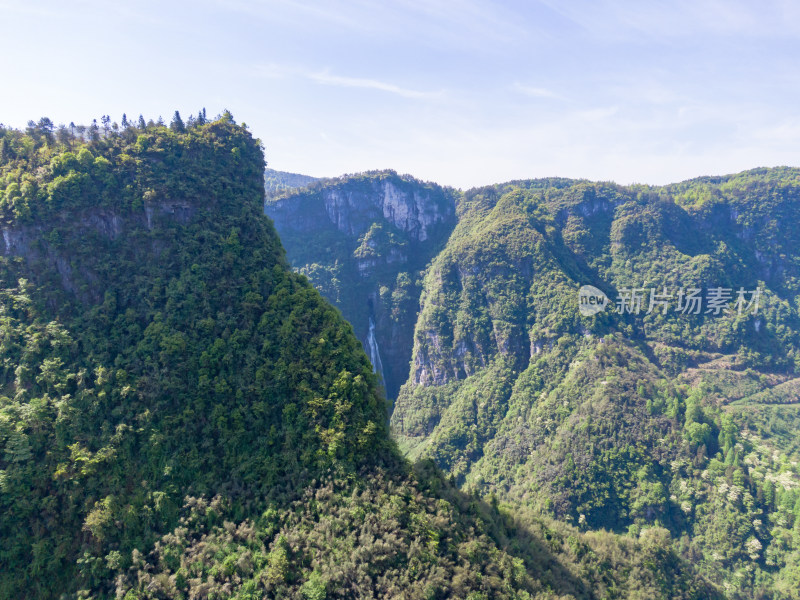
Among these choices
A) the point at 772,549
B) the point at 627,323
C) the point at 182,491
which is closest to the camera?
the point at 182,491

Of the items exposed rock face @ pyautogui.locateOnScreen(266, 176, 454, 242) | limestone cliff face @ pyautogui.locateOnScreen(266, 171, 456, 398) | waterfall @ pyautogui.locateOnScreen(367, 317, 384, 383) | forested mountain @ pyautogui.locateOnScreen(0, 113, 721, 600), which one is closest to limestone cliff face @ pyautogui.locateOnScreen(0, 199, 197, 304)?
forested mountain @ pyautogui.locateOnScreen(0, 113, 721, 600)

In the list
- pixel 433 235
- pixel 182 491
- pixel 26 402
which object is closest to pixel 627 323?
pixel 433 235

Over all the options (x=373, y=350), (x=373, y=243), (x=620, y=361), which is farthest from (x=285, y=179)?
(x=620, y=361)

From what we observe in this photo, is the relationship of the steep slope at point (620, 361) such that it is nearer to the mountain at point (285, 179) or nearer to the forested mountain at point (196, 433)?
the forested mountain at point (196, 433)

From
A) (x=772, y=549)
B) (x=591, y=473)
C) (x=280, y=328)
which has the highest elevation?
(x=280, y=328)

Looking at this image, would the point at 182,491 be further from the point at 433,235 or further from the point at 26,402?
the point at 433,235

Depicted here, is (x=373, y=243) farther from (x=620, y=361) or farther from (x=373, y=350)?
(x=620, y=361)
